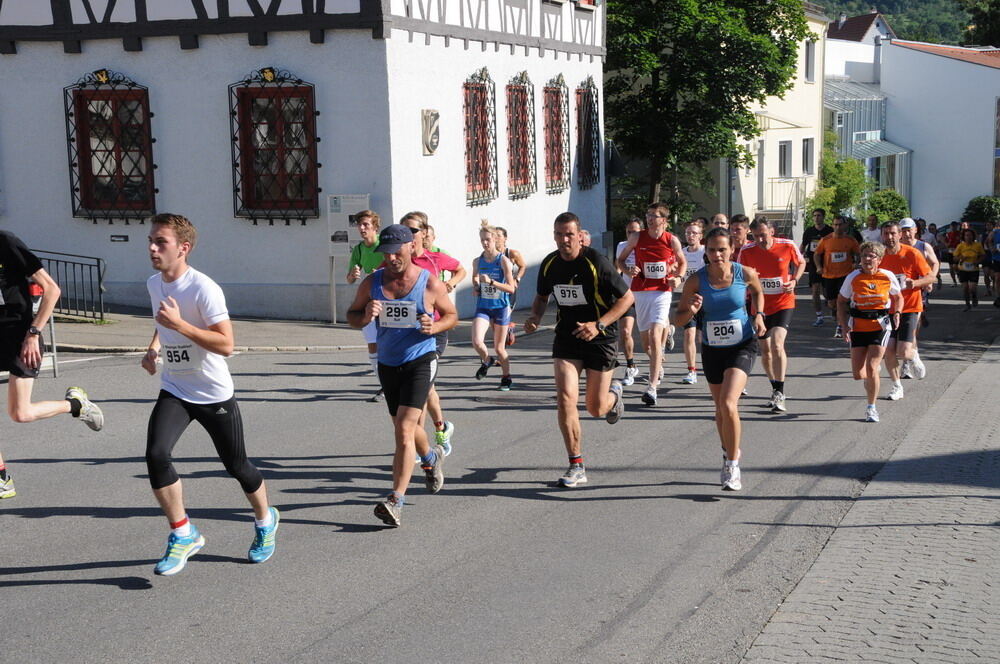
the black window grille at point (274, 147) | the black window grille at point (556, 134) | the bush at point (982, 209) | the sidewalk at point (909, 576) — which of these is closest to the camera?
the sidewalk at point (909, 576)

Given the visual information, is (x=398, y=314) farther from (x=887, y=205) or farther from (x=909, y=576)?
(x=887, y=205)

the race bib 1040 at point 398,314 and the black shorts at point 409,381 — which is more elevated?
the race bib 1040 at point 398,314

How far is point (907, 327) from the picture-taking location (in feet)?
41.2

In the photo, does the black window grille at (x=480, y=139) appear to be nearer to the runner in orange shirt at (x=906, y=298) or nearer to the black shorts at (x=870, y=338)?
the runner in orange shirt at (x=906, y=298)

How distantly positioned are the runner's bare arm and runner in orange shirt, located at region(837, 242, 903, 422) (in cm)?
510

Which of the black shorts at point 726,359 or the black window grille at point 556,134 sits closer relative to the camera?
the black shorts at point 726,359

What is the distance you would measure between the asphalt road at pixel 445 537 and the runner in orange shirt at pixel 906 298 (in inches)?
18.2

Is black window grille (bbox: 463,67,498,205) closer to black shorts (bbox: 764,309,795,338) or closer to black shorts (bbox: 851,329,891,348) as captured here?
black shorts (bbox: 764,309,795,338)

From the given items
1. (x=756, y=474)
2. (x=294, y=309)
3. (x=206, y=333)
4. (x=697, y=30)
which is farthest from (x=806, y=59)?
(x=206, y=333)

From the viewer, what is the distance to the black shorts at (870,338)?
11.4 m

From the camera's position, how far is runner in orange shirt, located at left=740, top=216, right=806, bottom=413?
11.9 meters

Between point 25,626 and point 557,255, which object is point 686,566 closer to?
point 557,255

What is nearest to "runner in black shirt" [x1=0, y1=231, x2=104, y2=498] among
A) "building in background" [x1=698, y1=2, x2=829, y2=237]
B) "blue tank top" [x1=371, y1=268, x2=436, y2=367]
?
"blue tank top" [x1=371, y1=268, x2=436, y2=367]

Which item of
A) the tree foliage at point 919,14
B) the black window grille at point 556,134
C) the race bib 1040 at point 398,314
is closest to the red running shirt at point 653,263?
the race bib 1040 at point 398,314
